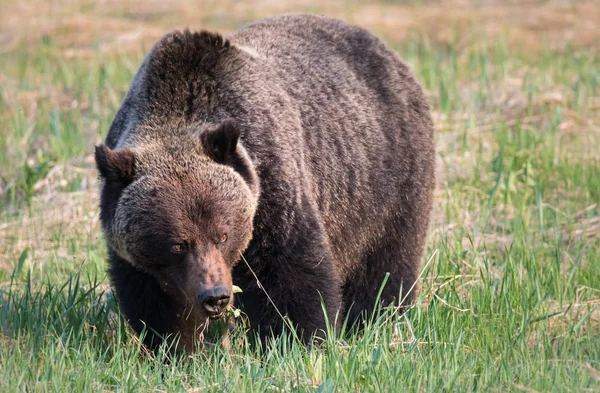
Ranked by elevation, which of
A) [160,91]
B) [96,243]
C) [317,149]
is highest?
[160,91]

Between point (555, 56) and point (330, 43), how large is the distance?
6.63m

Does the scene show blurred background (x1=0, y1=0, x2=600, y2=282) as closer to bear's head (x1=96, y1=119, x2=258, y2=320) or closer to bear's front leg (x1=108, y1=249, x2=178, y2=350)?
bear's front leg (x1=108, y1=249, x2=178, y2=350)

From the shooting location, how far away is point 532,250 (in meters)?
6.57

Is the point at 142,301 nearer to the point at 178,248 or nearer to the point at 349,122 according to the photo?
the point at 178,248

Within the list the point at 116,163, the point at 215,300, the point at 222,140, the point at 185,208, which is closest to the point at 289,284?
the point at 215,300

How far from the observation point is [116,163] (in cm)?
475

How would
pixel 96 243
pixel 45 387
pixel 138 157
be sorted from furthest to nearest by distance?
pixel 96 243 < pixel 138 157 < pixel 45 387

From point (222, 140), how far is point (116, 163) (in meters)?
0.56

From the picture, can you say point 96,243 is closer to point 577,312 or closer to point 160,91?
point 160,91

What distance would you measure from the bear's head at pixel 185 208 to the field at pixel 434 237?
454mm

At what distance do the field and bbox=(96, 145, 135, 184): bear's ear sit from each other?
2.88 ft

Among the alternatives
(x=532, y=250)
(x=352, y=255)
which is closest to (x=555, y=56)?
(x=532, y=250)

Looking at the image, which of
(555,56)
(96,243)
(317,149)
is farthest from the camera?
(555,56)

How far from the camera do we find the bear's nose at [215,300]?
4.44 meters
